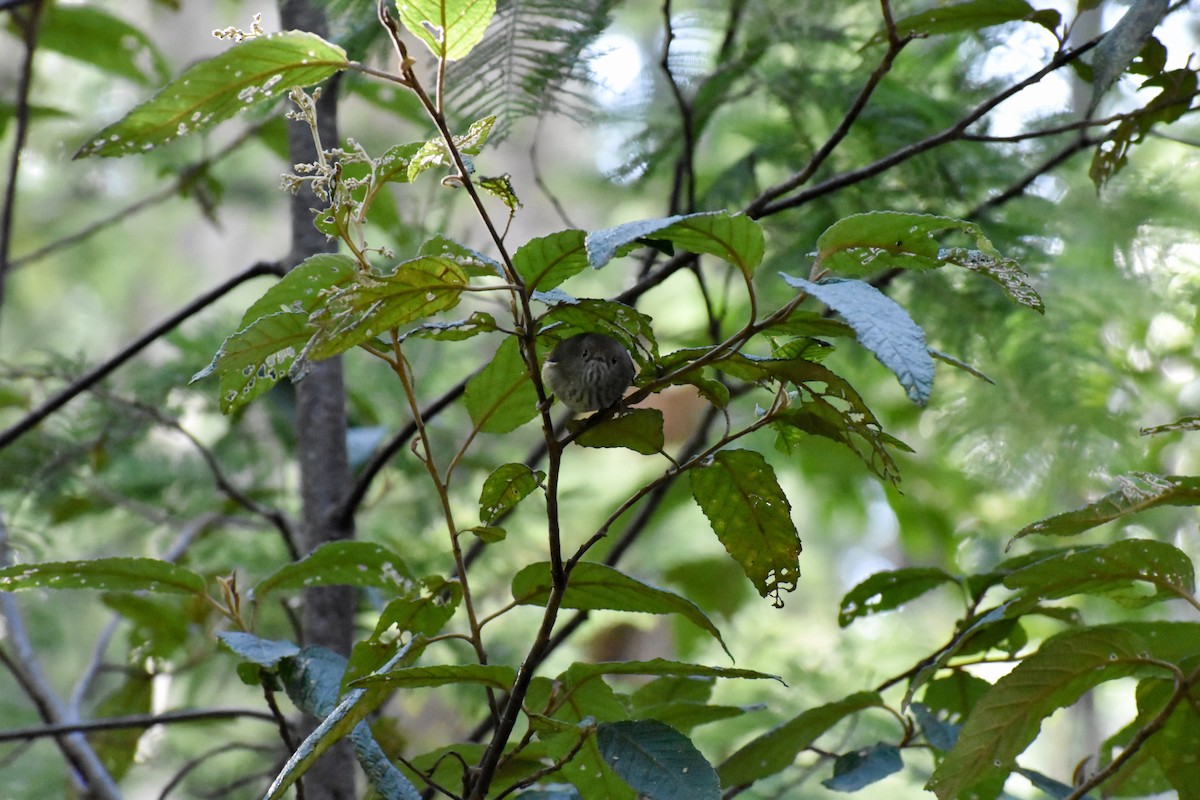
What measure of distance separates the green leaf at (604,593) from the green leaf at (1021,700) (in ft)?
0.60

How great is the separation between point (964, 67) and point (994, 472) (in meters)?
0.48

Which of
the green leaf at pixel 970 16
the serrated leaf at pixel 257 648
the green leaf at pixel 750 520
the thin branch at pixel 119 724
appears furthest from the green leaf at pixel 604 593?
the green leaf at pixel 970 16

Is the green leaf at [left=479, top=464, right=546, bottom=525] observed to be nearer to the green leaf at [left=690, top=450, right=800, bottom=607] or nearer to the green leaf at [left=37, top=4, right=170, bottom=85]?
the green leaf at [left=690, top=450, right=800, bottom=607]

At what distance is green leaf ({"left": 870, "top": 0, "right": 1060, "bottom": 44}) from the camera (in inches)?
29.0

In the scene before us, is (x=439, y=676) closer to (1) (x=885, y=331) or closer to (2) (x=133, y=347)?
(1) (x=885, y=331)

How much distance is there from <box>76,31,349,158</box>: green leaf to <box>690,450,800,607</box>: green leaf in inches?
11.8

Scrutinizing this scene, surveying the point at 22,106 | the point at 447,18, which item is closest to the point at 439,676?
the point at 447,18

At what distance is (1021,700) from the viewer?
65cm

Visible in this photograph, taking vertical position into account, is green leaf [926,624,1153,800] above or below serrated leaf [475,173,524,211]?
below

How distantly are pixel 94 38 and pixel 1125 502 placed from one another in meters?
1.36

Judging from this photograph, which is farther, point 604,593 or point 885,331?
point 604,593

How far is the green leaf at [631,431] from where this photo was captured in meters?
0.59

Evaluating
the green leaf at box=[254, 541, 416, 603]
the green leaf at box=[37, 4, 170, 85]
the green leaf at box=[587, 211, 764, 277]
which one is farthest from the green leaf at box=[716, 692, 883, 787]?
the green leaf at box=[37, 4, 170, 85]

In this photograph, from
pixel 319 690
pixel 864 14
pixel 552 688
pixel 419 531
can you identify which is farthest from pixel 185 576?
pixel 864 14
